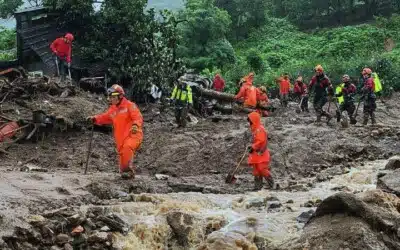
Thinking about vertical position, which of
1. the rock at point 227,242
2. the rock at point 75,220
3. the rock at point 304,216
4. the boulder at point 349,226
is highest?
the boulder at point 349,226

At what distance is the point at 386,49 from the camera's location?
131ft

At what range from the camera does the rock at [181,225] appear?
8.02 meters

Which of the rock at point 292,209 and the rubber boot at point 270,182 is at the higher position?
the rock at point 292,209

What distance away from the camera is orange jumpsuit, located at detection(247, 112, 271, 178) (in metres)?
11.0

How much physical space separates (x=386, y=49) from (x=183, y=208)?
3377cm

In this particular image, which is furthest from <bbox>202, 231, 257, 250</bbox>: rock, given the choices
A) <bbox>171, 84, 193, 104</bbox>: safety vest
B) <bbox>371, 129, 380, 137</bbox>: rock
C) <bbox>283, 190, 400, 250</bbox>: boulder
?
<bbox>171, 84, 193, 104</bbox>: safety vest

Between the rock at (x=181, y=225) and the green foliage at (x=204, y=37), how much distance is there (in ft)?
92.5

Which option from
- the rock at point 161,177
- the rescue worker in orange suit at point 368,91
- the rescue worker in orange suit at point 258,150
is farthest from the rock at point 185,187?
the rescue worker in orange suit at point 368,91

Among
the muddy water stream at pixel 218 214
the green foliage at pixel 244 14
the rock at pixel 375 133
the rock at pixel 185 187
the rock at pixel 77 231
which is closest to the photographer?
the rock at pixel 77 231

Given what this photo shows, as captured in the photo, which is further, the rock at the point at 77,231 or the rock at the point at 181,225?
the rock at the point at 181,225

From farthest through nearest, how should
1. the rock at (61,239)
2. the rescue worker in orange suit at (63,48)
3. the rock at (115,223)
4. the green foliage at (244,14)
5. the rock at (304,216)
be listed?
the green foliage at (244,14)
the rescue worker in orange suit at (63,48)
the rock at (304,216)
the rock at (115,223)
the rock at (61,239)

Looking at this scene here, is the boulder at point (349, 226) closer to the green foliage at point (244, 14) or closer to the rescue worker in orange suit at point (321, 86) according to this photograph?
the rescue worker in orange suit at point (321, 86)

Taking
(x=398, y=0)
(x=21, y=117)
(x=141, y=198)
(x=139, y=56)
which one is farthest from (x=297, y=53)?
(x=141, y=198)

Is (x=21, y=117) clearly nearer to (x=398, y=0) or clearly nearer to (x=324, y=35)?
(x=324, y=35)
